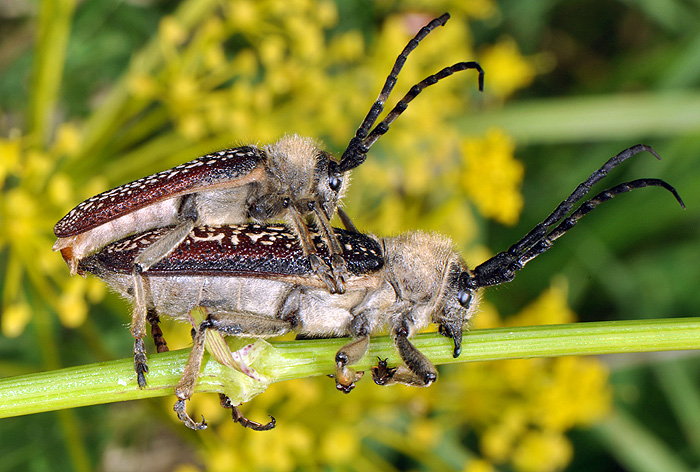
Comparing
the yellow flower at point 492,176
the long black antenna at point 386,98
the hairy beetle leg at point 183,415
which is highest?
the yellow flower at point 492,176

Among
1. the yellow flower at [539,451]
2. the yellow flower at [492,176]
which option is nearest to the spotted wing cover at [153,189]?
the yellow flower at [492,176]

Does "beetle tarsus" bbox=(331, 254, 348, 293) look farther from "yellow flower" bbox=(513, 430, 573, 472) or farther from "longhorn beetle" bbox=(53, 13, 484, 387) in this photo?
"yellow flower" bbox=(513, 430, 573, 472)

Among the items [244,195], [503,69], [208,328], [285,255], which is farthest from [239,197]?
[503,69]

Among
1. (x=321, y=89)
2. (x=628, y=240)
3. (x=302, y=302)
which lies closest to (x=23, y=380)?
(x=302, y=302)

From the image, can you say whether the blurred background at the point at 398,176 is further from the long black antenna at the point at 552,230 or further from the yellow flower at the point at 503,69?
the long black antenna at the point at 552,230

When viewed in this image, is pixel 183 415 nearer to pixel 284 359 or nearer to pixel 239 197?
pixel 284 359

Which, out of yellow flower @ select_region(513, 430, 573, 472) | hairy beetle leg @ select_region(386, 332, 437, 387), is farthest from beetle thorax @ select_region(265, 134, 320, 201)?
yellow flower @ select_region(513, 430, 573, 472)
